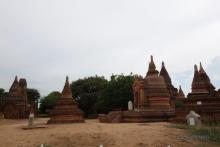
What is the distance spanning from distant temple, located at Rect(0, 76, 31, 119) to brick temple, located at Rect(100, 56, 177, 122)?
2826 centimetres

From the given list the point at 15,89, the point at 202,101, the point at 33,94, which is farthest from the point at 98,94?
the point at 33,94

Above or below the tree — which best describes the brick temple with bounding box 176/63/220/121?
below

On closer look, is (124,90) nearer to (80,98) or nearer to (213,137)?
(80,98)

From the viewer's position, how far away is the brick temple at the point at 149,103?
29.4 meters

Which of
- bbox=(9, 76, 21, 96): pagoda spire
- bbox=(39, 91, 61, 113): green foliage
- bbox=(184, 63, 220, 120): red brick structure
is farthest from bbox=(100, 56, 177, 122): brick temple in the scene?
bbox=(39, 91, 61, 113): green foliage

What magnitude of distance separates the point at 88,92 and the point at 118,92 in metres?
22.2

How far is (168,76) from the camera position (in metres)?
46.8

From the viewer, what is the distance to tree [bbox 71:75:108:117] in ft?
210

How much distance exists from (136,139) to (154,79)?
1718 centimetres

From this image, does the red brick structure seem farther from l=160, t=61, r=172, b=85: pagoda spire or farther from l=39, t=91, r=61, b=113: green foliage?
l=39, t=91, r=61, b=113: green foliage

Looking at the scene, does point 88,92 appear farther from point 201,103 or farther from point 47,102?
point 201,103

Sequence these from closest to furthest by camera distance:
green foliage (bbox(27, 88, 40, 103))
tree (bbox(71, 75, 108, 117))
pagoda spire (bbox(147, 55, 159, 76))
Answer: pagoda spire (bbox(147, 55, 159, 76))
tree (bbox(71, 75, 108, 117))
green foliage (bbox(27, 88, 40, 103))

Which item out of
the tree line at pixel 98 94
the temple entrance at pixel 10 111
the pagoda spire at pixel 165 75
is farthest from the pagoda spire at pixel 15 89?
the pagoda spire at pixel 165 75

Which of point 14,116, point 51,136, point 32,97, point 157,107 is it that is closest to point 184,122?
point 157,107
